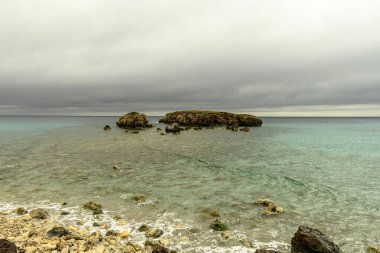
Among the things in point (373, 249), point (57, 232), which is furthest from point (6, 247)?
point (373, 249)

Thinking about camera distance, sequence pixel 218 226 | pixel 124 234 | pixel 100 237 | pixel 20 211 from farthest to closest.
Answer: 1. pixel 20 211
2. pixel 218 226
3. pixel 124 234
4. pixel 100 237

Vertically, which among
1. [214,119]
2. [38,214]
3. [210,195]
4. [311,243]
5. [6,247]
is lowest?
[210,195]

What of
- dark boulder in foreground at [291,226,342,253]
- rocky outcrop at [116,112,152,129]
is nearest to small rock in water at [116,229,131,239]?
dark boulder in foreground at [291,226,342,253]

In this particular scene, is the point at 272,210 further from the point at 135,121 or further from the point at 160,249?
the point at 135,121

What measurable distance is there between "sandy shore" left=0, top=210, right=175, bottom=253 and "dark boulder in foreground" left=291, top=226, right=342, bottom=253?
601 cm

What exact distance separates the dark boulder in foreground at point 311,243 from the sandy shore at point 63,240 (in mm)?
6013

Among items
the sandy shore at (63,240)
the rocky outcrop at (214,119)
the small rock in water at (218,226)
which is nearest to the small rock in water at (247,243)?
the small rock in water at (218,226)

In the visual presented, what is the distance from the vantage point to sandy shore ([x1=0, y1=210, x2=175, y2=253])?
458 inches

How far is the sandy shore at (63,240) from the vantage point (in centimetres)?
1162

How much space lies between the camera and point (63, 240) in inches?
490

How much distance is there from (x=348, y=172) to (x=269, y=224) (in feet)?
68.6

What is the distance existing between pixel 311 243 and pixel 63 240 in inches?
450

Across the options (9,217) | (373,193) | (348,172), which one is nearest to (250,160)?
(348,172)

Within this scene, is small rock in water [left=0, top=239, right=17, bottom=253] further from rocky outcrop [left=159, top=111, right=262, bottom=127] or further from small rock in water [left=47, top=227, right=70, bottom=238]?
rocky outcrop [left=159, top=111, right=262, bottom=127]
